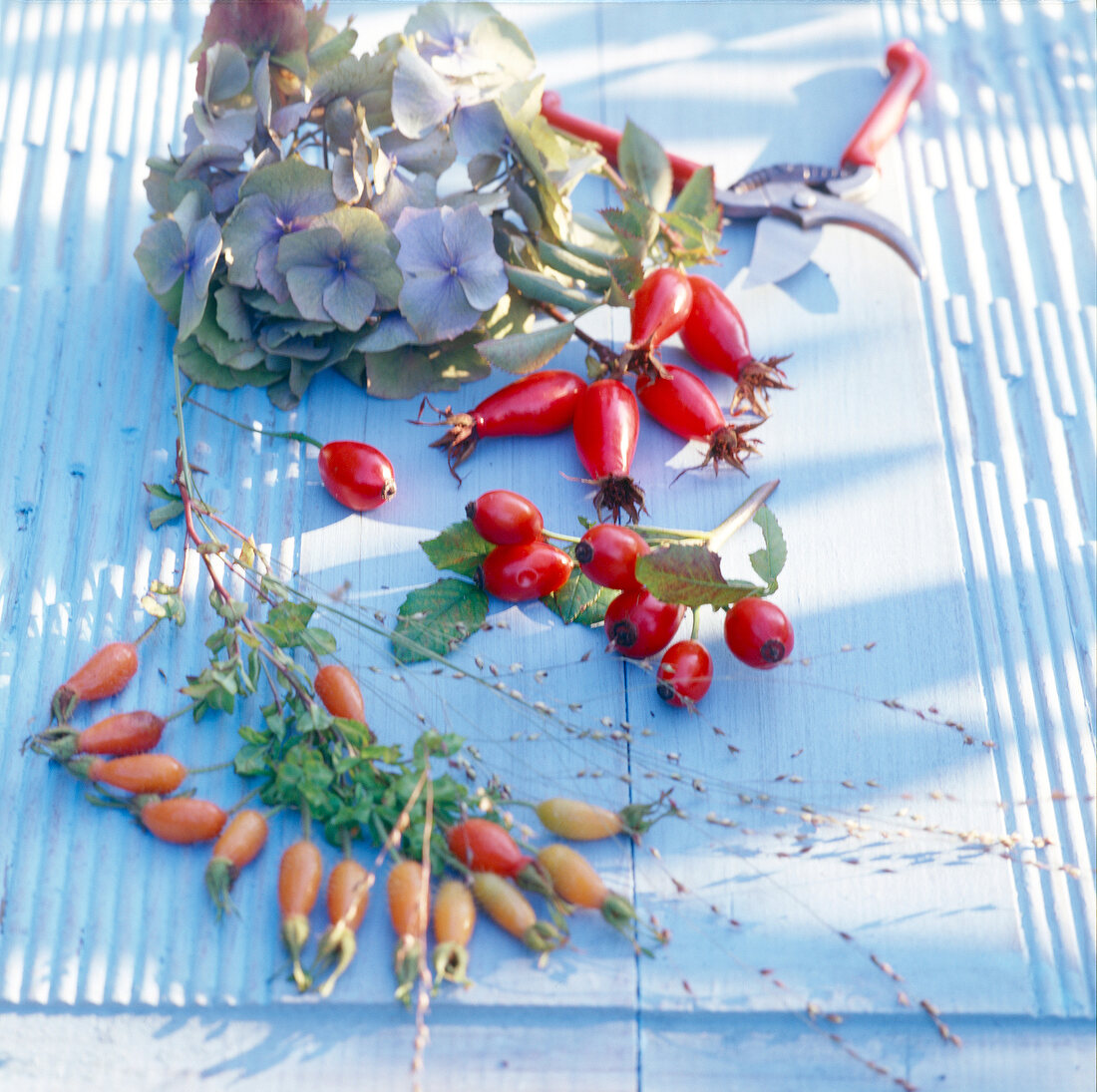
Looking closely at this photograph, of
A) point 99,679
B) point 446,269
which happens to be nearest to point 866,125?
point 446,269

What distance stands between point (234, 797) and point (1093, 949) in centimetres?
59

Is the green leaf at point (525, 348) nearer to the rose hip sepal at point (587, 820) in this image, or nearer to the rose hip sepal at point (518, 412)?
the rose hip sepal at point (518, 412)

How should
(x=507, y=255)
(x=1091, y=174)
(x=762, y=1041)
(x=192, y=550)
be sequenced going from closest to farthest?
1. (x=762, y=1041)
2. (x=192, y=550)
3. (x=507, y=255)
4. (x=1091, y=174)

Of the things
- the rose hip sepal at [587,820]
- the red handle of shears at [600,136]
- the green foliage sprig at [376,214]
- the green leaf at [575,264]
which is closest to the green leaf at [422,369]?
the green foliage sprig at [376,214]

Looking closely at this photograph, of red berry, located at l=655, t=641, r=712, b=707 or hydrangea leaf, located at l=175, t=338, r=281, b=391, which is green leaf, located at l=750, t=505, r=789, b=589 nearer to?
red berry, located at l=655, t=641, r=712, b=707

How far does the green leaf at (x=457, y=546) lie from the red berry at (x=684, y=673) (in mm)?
166

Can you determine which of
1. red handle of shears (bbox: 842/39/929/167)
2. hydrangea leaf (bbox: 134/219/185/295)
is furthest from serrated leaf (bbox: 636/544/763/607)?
red handle of shears (bbox: 842/39/929/167)

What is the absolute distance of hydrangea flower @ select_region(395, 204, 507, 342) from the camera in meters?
0.96

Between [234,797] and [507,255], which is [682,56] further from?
[234,797]

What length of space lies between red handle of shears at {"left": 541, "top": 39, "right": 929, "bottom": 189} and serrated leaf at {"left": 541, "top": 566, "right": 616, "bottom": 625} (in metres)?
0.50

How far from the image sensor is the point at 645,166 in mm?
1035

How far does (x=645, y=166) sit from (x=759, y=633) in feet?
1.56

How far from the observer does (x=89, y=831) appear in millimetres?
774

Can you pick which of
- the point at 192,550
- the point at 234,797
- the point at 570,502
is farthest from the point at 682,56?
the point at 234,797
